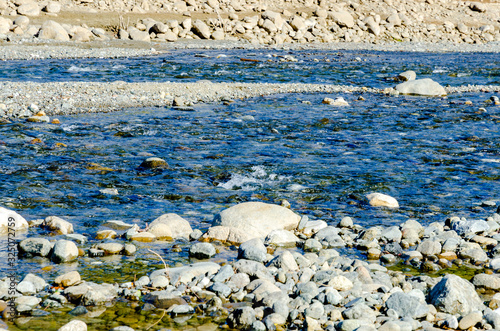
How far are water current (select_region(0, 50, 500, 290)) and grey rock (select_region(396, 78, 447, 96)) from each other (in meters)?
0.50

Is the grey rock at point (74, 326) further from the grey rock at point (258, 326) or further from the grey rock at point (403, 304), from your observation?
the grey rock at point (403, 304)

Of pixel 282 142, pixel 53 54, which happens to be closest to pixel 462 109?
pixel 282 142

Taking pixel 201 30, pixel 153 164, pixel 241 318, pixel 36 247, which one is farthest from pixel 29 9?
pixel 241 318

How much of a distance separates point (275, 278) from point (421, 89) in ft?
46.3

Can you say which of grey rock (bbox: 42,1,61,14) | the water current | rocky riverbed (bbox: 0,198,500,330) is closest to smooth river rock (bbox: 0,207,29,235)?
rocky riverbed (bbox: 0,198,500,330)

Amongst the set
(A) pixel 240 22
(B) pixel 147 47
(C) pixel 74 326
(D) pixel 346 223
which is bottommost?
(B) pixel 147 47

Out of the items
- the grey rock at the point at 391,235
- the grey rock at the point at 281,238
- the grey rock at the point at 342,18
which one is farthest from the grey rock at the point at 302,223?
the grey rock at the point at 342,18

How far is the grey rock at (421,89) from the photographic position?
1752cm

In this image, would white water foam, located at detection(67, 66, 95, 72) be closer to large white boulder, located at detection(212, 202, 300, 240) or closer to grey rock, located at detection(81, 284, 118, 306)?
large white boulder, located at detection(212, 202, 300, 240)

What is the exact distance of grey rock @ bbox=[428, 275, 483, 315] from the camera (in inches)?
175

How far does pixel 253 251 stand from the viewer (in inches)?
213

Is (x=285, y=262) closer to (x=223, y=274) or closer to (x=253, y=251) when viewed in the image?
(x=253, y=251)

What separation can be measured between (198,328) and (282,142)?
725cm

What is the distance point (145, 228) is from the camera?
623 cm
